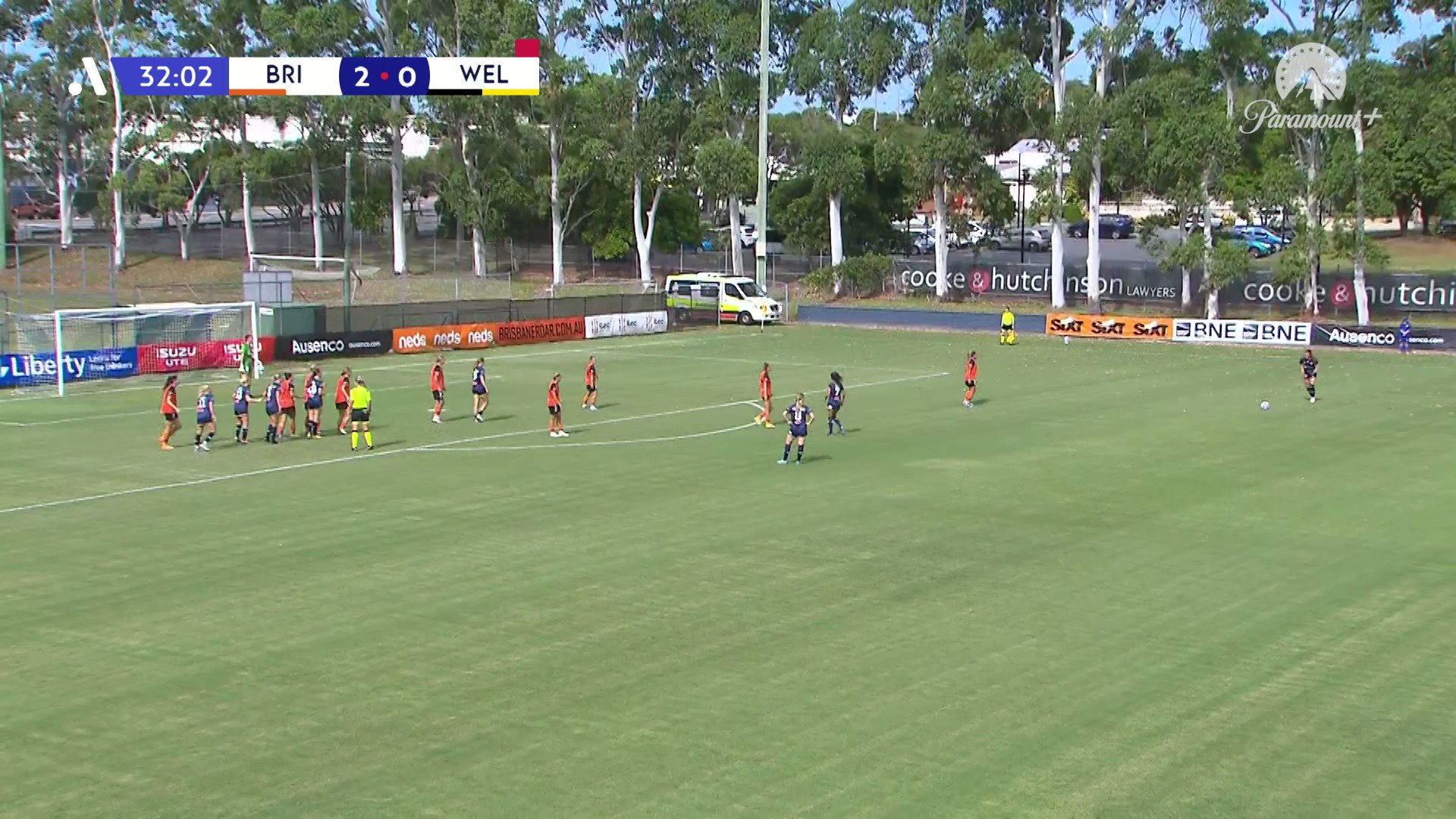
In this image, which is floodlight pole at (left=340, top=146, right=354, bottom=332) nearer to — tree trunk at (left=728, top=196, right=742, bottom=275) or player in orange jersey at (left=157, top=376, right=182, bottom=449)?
tree trunk at (left=728, top=196, right=742, bottom=275)

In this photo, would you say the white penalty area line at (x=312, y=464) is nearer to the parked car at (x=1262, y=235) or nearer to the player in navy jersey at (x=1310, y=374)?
the player in navy jersey at (x=1310, y=374)

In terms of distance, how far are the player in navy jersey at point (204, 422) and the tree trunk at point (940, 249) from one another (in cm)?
5149

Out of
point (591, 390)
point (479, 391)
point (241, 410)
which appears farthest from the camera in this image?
point (591, 390)

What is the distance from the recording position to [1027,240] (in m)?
113

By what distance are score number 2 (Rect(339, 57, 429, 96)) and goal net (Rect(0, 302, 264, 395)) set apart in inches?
818

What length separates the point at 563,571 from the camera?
2183 centimetres

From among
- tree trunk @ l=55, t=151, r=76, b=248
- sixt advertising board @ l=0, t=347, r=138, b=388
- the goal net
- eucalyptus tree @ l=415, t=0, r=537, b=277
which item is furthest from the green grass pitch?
tree trunk @ l=55, t=151, r=76, b=248

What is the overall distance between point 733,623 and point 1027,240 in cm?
9794

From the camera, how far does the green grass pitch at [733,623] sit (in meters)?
13.7

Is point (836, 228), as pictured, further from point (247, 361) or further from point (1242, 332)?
point (247, 361)

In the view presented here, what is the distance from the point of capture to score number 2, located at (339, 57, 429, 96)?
69581 mm

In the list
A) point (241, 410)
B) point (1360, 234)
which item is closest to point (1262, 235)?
point (1360, 234)

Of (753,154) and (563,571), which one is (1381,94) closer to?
(753,154)

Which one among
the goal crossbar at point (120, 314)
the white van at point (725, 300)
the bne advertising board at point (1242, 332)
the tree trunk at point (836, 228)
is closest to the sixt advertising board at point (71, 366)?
the goal crossbar at point (120, 314)
